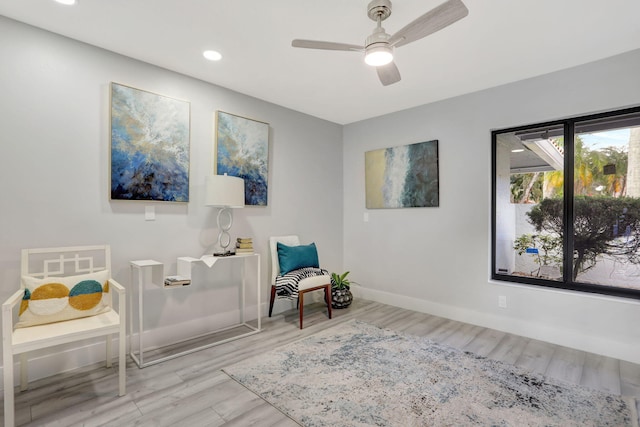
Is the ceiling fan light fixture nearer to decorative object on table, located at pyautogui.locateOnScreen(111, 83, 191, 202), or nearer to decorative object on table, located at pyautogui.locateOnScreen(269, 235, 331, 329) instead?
decorative object on table, located at pyautogui.locateOnScreen(111, 83, 191, 202)

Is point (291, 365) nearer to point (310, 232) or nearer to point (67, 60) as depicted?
point (310, 232)

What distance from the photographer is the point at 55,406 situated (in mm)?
1985

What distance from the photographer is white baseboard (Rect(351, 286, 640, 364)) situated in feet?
8.72

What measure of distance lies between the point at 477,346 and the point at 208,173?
10.0 ft

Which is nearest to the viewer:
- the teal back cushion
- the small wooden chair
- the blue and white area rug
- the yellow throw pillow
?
the small wooden chair

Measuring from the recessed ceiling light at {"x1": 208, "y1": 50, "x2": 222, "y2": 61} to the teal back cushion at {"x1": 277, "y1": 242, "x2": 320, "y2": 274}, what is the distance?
1.98 metres

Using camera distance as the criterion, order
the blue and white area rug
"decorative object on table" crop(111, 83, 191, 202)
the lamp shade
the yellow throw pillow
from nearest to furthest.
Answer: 1. the blue and white area rug
2. the yellow throw pillow
3. "decorative object on table" crop(111, 83, 191, 202)
4. the lamp shade

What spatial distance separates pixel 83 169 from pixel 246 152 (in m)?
1.49

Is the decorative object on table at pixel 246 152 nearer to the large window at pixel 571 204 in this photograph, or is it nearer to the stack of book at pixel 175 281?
the stack of book at pixel 175 281

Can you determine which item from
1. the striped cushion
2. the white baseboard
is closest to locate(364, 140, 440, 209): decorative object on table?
the white baseboard

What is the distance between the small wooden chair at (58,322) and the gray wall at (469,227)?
310cm

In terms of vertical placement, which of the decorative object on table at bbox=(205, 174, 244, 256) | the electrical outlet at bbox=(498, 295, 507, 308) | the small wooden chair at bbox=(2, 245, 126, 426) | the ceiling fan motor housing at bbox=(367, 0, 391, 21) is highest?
the ceiling fan motor housing at bbox=(367, 0, 391, 21)

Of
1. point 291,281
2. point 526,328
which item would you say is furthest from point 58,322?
point 526,328

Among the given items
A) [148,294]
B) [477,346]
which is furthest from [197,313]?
[477,346]
